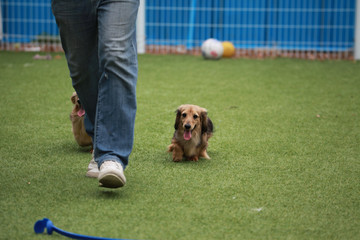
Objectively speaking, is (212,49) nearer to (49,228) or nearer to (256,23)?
(256,23)

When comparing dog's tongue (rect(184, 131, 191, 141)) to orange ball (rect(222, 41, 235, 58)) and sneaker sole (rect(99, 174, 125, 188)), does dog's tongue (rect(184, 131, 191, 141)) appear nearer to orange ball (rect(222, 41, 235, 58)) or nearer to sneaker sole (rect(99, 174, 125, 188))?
sneaker sole (rect(99, 174, 125, 188))

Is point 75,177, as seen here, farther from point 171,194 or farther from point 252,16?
point 252,16

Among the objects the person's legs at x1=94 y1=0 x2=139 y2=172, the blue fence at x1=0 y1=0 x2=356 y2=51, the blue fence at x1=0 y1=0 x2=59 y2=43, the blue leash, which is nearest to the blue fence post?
the blue fence at x1=0 y1=0 x2=356 y2=51

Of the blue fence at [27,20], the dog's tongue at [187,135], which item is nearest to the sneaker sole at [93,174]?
the dog's tongue at [187,135]

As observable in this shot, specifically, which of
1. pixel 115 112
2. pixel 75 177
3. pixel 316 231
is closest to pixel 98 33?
pixel 115 112

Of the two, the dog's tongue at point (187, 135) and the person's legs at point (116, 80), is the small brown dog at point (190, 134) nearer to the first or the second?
the dog's tongue at point (187, 135)

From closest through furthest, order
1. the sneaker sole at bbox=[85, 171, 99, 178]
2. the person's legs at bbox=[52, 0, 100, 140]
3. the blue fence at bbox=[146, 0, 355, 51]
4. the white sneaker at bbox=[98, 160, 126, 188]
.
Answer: the white sneaker at bbox=[98, 160, 126, 188]
the person's legs at bbox=[52, 0, 100, 140]
the sneaker sole at bbox=[85, 171, 99, 178]
the blue fence at bbox=[146, 0, 355, 51]

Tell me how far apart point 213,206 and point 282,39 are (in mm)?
7486

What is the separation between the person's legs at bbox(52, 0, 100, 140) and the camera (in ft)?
7.88

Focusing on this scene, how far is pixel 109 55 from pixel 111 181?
1.80 feet

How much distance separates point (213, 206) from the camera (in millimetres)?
2217

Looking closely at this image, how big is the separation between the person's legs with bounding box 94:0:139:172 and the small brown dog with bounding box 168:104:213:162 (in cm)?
69

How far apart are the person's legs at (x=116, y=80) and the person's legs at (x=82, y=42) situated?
0.09 metres

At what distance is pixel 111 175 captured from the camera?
86.6 inches
